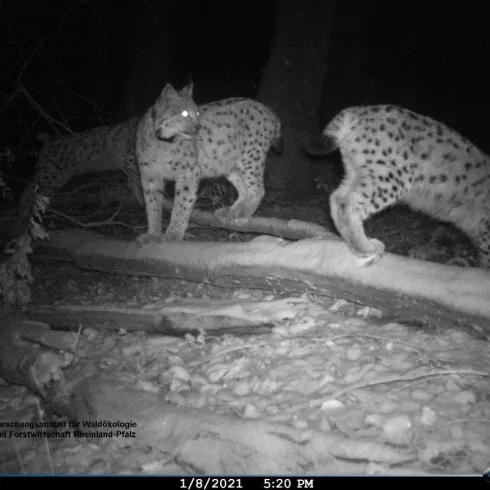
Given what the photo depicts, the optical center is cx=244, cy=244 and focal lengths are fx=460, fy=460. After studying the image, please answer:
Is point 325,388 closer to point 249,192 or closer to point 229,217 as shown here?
point 229,217

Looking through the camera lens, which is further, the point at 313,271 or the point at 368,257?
the point at 313,271

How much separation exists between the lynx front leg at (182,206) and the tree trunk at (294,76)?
272 cm

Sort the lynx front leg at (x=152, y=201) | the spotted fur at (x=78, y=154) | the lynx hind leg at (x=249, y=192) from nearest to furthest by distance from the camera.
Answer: the lynx front leg at (x=152, y=201)
the lynx hind leg at (x=249, y=192)
the spotted fur at (x=78, y=154)

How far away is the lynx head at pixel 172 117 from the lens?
570 centimetres

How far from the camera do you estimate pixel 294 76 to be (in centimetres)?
827

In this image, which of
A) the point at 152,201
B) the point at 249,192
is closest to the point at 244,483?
the point at 152,201

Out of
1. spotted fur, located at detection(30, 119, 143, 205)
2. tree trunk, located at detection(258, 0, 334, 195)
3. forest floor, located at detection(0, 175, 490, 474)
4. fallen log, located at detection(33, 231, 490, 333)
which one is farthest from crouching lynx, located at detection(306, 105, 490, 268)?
spotted fur, located at detection(30, 119, 143, 205)

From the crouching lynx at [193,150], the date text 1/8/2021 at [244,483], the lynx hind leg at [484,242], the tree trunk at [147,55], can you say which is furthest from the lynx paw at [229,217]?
the tree trunk at [147,55]

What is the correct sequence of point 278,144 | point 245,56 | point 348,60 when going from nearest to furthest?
1. point 278,144
2. point 348,60
3. point 245,56

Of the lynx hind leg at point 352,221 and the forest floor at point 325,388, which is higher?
the lynx hind leg at point 352,221

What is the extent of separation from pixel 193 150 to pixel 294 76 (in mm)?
3383

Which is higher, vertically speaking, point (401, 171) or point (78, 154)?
point (401, 171)

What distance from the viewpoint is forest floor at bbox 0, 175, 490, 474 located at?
2.24 meters

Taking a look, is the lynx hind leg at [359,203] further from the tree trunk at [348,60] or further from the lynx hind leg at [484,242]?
the tree trunk at [348,60]
